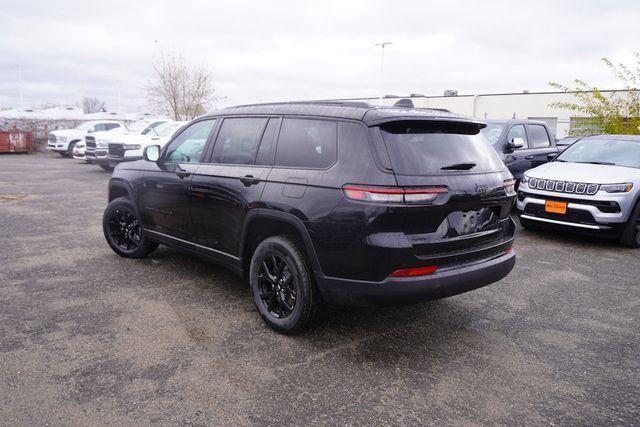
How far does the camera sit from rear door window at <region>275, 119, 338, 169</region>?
3438 mm

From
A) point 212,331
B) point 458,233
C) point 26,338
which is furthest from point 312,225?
point 26,338

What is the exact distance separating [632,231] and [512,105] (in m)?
32.9

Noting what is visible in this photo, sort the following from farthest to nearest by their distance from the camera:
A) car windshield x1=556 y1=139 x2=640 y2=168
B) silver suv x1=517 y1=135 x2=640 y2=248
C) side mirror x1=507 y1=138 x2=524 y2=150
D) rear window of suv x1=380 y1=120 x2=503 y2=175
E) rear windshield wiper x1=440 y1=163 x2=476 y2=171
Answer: side mirror x1=507 y1=138 x2=524 y2=150, car windshield x1=556 y1=139 x2=640 y2=168, silver suv x1=517 y1=135 x2=640 y2=248, rear windshield wiper x1=440 y1=163 x2=476 y2=171, rear window of suv x1=380 y1=120 x2=503 y2=175

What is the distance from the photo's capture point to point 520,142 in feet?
28.5

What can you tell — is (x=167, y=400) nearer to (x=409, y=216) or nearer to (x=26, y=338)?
(x=26, y=338)

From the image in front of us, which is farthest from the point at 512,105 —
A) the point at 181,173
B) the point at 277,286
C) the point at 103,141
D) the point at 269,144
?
the point at 277,286

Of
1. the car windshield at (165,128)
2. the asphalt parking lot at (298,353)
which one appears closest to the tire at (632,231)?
the asphalt parking lot at (298,353)

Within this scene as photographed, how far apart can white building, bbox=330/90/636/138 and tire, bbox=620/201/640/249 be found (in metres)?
26.8

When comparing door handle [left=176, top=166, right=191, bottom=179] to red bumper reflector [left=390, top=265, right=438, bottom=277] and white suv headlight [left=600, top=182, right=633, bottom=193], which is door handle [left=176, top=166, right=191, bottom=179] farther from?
white suv headlight [left=600, top=182, right=633, bottom=193]

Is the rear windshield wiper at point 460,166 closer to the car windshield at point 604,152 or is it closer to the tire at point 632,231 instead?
the tire at point 632,231

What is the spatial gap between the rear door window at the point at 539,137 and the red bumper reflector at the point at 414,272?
7.67 meters

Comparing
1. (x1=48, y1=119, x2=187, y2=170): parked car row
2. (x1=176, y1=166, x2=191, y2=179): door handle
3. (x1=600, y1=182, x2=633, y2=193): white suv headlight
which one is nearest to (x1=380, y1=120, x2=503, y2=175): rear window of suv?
(x1=176, y1=166, x2=191, y2=179): door handle

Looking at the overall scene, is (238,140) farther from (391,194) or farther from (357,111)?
(391,194)

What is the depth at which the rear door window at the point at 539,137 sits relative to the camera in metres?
9.80
